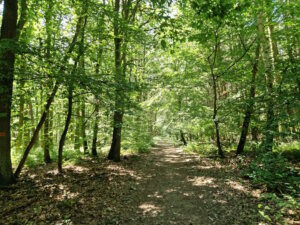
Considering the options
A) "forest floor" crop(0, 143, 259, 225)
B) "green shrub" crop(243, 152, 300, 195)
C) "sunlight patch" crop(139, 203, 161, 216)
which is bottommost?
"sunlight patch" crop(139, 203, 161, 216)

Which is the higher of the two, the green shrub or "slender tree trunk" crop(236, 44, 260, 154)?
"slender tree trunk" crop(236, 44, 260, 154)

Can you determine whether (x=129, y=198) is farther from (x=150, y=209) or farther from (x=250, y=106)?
(x=250, y=106)

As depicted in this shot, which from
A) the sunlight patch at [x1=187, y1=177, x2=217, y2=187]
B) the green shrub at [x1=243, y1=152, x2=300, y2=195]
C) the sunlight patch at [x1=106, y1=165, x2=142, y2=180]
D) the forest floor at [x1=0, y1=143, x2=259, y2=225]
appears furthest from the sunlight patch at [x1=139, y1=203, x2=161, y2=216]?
the green shrub at [x1=243, y1=152, x2=300, y2=195]

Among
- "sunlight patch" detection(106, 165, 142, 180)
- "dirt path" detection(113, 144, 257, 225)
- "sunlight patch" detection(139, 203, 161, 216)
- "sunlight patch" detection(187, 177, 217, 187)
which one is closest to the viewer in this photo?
"dirt path" detection(113, 144, 257, 225)

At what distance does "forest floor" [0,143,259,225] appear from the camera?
4.12 metres

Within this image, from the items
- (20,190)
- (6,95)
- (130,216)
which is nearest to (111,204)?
(130,216)

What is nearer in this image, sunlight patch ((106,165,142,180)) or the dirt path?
the dirt path

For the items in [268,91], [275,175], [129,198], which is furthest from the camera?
[268,91]

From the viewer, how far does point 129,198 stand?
534 cm

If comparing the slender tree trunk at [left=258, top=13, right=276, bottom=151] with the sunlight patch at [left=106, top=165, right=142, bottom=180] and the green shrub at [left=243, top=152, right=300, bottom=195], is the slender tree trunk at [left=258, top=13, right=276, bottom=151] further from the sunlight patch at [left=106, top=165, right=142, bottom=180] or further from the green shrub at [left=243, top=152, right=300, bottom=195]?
the sunlight patch at [left=106, top=165, right=142, bottom=180]

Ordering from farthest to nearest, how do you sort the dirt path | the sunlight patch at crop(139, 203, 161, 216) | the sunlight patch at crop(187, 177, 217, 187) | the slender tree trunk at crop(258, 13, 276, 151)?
1. the sunlight patch at crop(187, 177, 217, 187)
2. the slender tree trunk at crop(258, 13, 276, 151)
3. the sunlight patch at crop(139, 203, 161, 216)
4. the dirt path

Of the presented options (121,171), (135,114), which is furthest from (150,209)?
(121,171)

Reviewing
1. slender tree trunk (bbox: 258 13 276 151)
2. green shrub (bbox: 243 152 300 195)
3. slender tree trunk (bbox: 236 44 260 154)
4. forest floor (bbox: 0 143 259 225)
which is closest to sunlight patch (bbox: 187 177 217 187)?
forest floor (bbox: 0 143 259 225)

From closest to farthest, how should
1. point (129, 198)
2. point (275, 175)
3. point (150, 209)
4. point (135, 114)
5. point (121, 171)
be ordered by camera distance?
point (150, 209), point (275, 175), point (129, 198), point (135, 114), point (121, 171)
